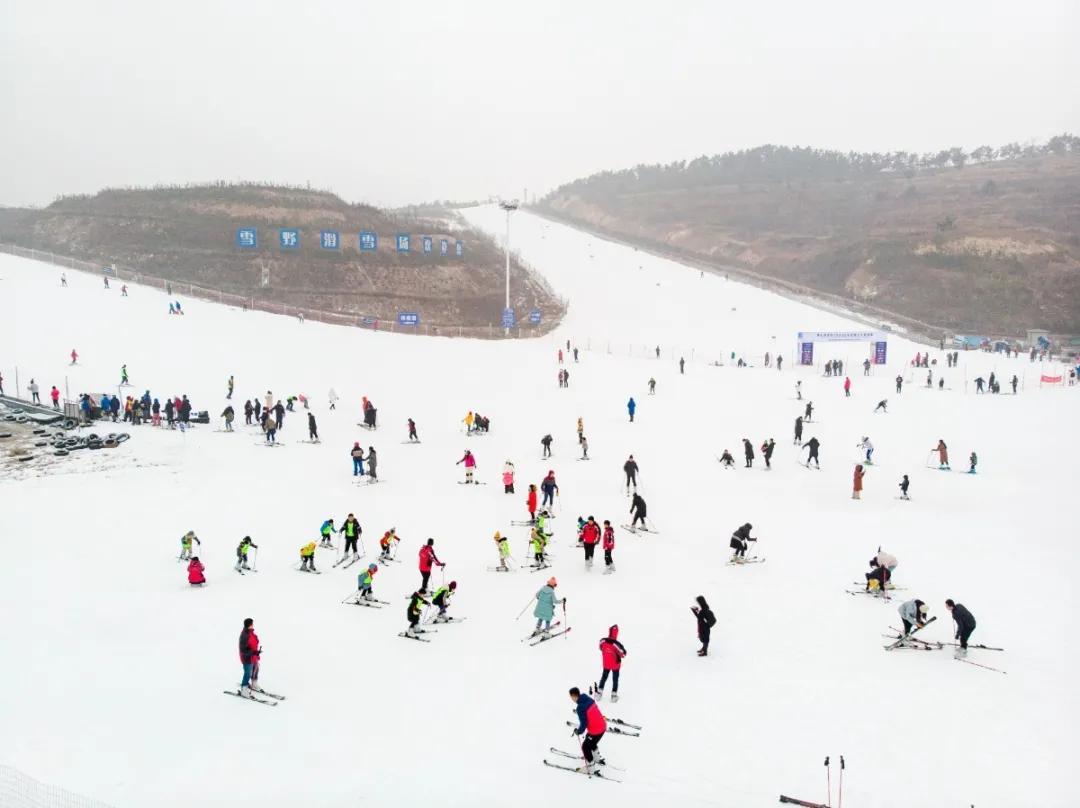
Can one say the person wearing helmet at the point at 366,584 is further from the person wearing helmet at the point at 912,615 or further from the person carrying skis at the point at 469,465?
the person wearing helmet at the point at 912,615

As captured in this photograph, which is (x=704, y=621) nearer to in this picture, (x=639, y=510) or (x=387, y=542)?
(x=639, y=510)

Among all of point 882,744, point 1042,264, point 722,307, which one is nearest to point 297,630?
point 882,744

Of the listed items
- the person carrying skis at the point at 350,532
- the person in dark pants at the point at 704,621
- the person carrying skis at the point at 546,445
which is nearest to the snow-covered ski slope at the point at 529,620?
the person in dark pants at the point at 704,621

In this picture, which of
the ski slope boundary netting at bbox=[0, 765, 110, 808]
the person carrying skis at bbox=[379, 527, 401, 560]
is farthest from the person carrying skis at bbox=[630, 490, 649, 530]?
the ski slope boundary netting at bbox=[0, 765, 110, 808]

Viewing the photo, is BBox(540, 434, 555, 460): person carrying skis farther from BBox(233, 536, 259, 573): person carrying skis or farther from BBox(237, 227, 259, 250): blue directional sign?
BBox(237, 227, 259, 250): blue directional sign

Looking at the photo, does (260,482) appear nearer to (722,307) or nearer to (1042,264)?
(722,307)

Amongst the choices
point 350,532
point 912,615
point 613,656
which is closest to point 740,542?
point 912,615

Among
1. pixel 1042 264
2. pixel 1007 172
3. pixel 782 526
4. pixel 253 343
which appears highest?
pixel 1007 172
